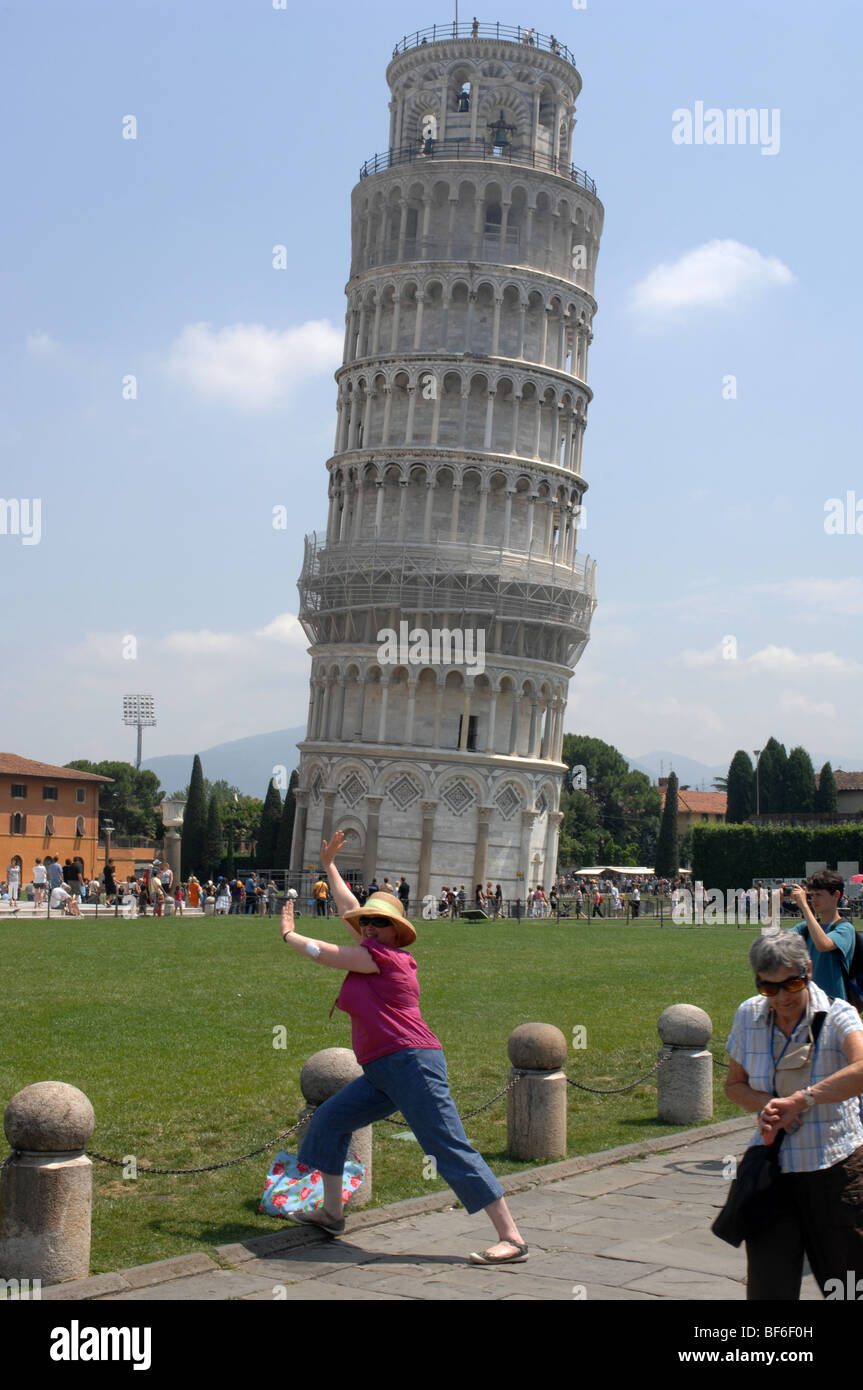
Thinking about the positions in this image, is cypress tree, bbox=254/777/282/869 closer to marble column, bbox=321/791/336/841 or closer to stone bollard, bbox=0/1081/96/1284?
marble column, bbox=321/791/336/841

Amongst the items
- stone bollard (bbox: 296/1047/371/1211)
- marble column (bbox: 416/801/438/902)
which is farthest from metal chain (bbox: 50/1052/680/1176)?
marble column (bbox: 416/801/438/902)

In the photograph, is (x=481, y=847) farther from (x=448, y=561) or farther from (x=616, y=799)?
(x=616, y=799)

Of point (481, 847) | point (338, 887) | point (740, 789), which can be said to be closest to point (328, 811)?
point (481, 847)

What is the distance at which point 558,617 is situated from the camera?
64250 mm

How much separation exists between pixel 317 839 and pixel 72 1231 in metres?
57.3

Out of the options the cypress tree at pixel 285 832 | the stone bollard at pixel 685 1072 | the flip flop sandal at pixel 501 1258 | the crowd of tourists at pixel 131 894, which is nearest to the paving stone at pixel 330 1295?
the flip flop sandal at pixel 501 1258

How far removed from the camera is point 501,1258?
8258 mm

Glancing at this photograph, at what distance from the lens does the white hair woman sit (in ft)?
19.6

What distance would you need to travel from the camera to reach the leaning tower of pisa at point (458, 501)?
6244 centimetres

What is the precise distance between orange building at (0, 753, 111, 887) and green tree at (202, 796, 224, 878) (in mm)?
13795

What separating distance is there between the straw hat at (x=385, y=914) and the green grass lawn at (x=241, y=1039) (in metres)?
2.05

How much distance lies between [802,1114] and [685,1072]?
693 centimetres
